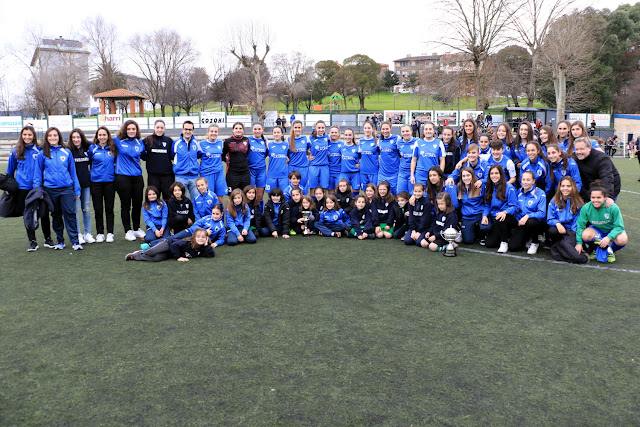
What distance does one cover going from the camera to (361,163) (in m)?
8.29

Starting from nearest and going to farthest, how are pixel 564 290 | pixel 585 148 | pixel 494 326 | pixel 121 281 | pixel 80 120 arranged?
pixel 494 326
pixel 564 290
pixel 121 281
pixel 585 148
pixel 80 120

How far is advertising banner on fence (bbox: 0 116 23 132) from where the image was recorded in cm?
3017

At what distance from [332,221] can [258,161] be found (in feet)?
5.08

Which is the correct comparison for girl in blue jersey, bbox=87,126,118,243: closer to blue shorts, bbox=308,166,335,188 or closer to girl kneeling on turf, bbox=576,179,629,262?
blue shorts, bbox=308,166,335,188

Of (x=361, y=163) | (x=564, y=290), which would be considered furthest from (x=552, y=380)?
(x=361, y=163)

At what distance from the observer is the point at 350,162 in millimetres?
8281

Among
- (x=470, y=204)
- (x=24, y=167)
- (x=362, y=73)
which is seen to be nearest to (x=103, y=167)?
(x=24, y=167)

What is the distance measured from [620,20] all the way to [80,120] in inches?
1806

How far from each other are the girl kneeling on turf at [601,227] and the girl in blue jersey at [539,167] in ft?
2.12

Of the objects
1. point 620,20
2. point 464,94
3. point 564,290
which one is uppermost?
point 620,20

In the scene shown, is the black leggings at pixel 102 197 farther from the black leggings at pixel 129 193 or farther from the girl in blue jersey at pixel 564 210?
the girl in blue jersey at pixel 564 210

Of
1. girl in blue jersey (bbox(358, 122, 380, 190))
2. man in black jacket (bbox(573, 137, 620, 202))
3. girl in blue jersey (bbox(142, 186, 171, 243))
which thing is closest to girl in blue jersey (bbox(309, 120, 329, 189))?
girl in blue jersey (bbox(358, 122, 380, 190))

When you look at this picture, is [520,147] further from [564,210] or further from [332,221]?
[332,221]

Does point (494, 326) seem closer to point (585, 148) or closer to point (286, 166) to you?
point (585, 148)
